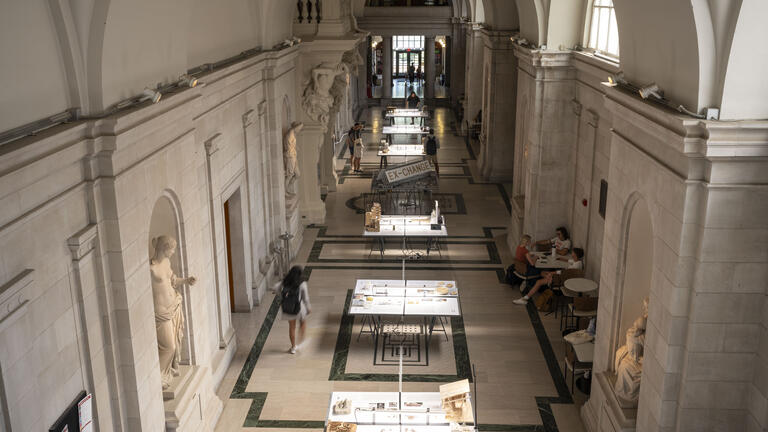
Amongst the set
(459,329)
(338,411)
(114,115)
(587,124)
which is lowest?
(459,329)

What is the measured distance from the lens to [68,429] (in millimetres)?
5488

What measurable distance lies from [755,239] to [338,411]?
183 inches

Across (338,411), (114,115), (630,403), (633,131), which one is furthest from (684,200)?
(114,115)

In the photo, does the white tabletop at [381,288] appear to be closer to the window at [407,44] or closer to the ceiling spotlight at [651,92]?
the ceiling spotlight at [651,92]

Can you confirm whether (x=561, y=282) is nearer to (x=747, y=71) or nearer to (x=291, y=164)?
(x=291, y=164)

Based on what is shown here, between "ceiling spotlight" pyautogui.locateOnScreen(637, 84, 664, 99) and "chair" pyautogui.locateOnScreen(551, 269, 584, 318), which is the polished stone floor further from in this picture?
"ceiling spotlight" pyautogui.locateOnScreen(637, 84, 664, 99)

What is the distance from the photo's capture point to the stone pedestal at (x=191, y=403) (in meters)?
7.47

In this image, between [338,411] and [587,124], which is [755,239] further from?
[587,124]

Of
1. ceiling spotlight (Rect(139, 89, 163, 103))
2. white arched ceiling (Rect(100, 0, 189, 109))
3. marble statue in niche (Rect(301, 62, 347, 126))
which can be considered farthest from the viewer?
marble statue in niche (Rect(301, 62, 347, 126))

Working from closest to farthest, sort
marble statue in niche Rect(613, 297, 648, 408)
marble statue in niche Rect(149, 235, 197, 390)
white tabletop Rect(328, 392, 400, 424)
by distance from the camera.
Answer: marble statue in niche Rect(149, 235, 197, 390)
marble statue in niche Rect(613, 297, 648, 408)
white tabletop Rect(328, 392, 400, 424)

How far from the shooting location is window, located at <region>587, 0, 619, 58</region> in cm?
1091

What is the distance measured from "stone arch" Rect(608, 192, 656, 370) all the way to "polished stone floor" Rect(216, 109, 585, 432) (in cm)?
190

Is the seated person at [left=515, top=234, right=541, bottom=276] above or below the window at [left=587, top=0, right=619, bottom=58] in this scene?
below

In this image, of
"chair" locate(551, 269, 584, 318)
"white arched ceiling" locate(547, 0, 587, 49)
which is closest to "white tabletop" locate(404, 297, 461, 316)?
"chair" locate(551, 269, 584, 318)
